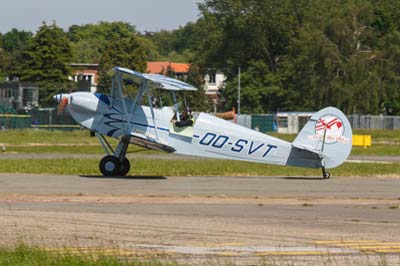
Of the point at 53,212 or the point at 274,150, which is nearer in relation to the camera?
the point at 53,212

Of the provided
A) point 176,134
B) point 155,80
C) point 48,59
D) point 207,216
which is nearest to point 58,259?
point 207,216

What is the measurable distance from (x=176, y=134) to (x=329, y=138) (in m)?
3.96

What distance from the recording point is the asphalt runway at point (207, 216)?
1195cm

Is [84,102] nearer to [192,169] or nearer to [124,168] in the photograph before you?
[124,168]

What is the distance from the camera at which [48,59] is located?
105 m

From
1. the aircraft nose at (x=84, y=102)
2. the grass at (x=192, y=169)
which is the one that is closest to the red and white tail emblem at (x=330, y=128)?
the grass at (x=192, y=169)

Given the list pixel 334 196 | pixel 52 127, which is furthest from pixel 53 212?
pixel 52 127

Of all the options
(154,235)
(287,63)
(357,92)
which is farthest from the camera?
(287,63)

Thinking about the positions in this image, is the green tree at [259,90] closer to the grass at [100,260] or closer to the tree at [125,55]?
the tree at [125,55]

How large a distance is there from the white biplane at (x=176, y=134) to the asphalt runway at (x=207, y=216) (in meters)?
1.08

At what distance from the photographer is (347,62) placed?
81.4m

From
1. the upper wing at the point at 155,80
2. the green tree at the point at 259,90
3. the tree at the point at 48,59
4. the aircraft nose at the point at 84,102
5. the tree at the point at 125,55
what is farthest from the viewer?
the tree at the point at 125,55

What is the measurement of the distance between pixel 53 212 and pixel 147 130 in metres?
8.74

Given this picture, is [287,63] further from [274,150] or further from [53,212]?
[53,212]
